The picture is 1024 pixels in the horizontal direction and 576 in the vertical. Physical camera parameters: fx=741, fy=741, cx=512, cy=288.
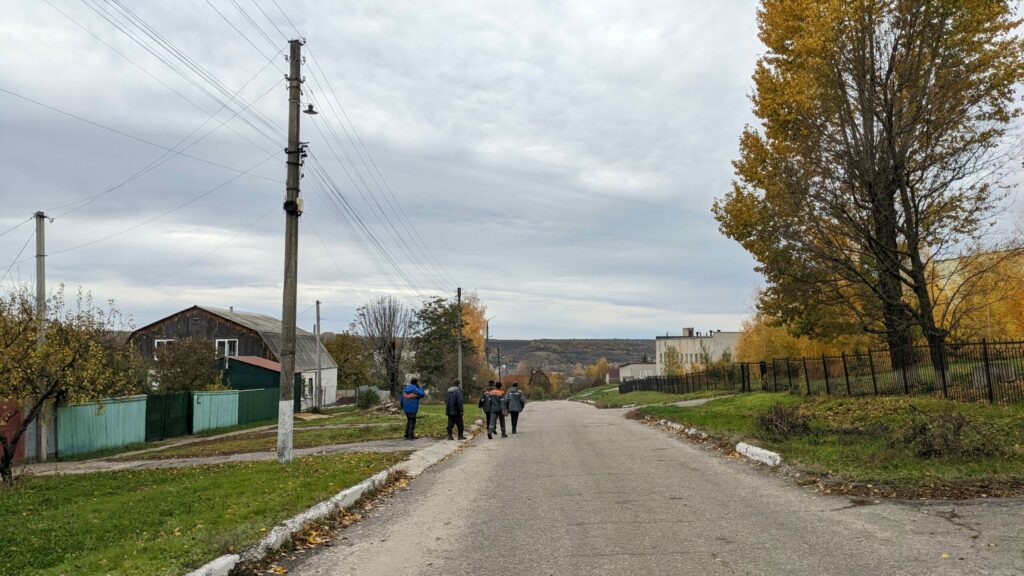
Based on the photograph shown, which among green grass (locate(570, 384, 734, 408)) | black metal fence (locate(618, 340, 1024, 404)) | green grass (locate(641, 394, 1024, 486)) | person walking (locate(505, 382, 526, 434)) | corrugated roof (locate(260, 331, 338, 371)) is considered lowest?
green grass (locate(570, 384, 734, 408))

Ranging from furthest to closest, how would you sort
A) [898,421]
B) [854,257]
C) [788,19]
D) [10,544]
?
[788,19]
[854,257]
[898,421]
[10,544]

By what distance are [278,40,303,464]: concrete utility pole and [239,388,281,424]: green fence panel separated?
23.6 m

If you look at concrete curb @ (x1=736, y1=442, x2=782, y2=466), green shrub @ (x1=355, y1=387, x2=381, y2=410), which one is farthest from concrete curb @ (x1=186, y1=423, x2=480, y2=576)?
green shrub @ (x1=355, y1=387, x2=381, y2=410)

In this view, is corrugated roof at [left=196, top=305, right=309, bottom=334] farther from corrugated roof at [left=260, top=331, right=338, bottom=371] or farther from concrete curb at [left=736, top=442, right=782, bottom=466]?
concrete curb at [left=736, top=442, right=782, bottom=466]

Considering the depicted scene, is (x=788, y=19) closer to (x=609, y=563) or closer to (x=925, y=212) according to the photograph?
(x=925, y=212)

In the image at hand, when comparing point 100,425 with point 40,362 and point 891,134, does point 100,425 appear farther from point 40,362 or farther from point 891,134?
point 891,134

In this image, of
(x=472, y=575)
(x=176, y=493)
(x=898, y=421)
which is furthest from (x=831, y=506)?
(x=176, y=493)

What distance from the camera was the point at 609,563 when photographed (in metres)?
6.42

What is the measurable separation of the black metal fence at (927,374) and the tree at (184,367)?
27.4 metres

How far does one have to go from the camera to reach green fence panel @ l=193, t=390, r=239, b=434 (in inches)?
1278

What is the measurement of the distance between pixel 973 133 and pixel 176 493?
67.8 feet

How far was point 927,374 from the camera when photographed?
732 inches

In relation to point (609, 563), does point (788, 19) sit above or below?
above

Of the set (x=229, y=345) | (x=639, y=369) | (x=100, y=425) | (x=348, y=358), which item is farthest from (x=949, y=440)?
(x=639, y=369)
